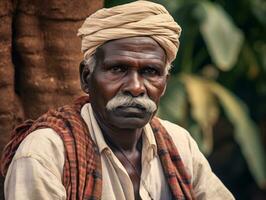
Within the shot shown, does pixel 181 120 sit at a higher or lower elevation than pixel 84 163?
lower

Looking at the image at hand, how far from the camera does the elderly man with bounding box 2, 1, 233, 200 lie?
180 inches

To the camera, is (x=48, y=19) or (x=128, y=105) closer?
(x=128, y=105)

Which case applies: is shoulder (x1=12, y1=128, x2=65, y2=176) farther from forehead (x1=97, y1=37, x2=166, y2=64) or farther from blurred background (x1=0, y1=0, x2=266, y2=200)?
blurred background (x1=0, y1=0, x2=266, y2=200)

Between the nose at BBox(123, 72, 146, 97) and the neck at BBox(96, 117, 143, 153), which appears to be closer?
the nose at BBox(123, 72, 146, 97)

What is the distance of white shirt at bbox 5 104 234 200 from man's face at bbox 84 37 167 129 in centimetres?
16

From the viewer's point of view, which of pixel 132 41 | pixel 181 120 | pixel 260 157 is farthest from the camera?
pixel 260 157

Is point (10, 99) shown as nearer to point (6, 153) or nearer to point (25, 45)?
point (25, 45)

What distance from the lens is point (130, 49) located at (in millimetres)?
4734

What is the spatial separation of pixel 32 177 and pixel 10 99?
105 cm

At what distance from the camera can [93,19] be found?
4.82 m

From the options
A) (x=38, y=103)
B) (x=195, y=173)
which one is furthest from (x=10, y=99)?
(x=195, y=173)

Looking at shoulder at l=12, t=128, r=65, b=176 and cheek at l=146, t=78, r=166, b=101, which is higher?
cheek at l=146, t=78, r=166, b=101

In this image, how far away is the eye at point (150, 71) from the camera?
15.7 ft

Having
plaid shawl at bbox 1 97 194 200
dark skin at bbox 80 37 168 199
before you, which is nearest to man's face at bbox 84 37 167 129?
dark skin at bbox 80 37 168 199
